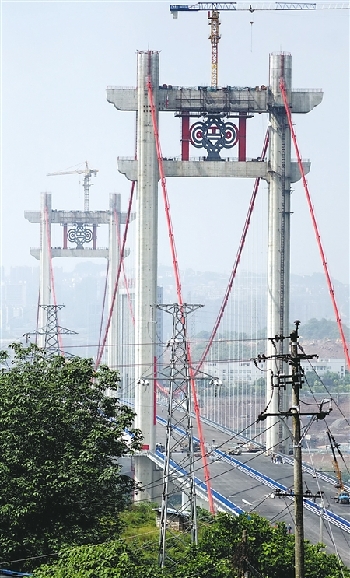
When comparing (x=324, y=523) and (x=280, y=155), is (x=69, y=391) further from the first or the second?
(x=280, y=155)

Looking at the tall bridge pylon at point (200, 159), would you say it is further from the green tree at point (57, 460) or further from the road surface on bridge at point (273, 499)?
the green tree at point (57, 460)

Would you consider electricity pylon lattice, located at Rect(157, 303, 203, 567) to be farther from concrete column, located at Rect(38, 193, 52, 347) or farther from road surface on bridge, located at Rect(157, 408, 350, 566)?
concrete column, located at Rect(38, 193, 52, 347)

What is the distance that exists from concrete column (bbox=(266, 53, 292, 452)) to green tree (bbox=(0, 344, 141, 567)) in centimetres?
2370

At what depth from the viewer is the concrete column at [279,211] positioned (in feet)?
181

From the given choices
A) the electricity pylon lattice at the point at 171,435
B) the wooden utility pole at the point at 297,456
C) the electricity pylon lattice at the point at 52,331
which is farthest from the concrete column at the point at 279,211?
the wooden utility pole at the point at 297,456

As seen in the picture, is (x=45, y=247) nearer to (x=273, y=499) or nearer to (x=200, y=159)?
(x=200, y=159)

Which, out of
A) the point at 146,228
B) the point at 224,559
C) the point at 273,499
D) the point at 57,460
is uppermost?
the point at 146,228

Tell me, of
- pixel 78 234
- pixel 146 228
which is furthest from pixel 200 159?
pixel 78 234

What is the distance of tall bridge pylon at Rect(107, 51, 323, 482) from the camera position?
54000 mm

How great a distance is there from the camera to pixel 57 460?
98.5 feet

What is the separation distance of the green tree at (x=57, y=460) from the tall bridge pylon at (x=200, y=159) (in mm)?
21267

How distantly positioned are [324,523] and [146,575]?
18506 millimetres

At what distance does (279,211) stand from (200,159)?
4138 mm

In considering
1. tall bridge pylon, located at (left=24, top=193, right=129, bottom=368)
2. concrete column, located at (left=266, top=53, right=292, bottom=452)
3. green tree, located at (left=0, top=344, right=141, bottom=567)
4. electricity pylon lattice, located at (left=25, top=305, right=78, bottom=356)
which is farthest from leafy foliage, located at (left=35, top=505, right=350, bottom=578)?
tall bridge pylon, located at (left=24, top=193, right=129, bottom=368)
